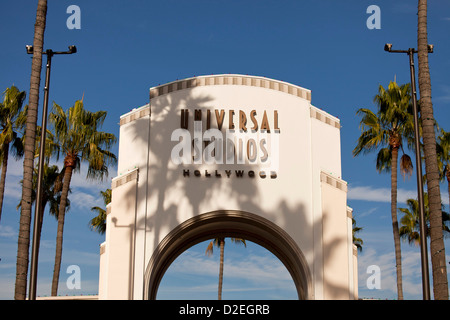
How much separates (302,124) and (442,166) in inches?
625

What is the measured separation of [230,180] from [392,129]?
43.1ft

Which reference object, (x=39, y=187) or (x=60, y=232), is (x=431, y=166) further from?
(x=60, y=232)

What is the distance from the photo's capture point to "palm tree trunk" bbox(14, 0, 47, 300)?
61.5 ft

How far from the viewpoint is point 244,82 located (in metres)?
26.7

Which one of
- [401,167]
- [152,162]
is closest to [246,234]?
[152,162]

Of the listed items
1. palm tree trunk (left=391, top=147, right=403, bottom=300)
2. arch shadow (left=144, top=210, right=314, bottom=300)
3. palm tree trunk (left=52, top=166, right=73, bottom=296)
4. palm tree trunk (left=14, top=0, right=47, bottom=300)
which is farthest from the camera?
palm tree trunk (left=52, top=166, right=73, bottom=296)

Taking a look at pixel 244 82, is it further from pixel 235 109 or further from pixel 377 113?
pixel 377 113

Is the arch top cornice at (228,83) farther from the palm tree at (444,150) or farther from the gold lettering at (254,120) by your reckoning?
the palm tree at (444,150)

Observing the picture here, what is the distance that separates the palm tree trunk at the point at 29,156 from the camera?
1875cm

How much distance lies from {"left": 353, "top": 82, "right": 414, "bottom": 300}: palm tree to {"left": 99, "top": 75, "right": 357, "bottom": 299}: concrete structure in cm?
832

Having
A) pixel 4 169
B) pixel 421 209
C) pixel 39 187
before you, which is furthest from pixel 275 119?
pixel 4 169

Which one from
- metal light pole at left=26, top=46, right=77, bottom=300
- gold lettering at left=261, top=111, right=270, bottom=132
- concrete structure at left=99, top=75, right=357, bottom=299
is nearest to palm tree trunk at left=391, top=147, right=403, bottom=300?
concrete structure at left=99, top=75, right=357, bottom=299

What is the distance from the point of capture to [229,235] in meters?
29.6

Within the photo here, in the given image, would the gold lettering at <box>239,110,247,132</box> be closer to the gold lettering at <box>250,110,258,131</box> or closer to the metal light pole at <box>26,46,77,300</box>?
the gold lettering at <box>250,110,258,131</box>
